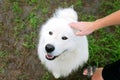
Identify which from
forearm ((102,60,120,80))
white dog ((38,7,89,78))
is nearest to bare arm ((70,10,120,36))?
white dog ((38,7,89,78))

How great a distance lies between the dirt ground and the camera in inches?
120

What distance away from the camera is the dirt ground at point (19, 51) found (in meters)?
3.05

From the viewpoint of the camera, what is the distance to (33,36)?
10.7ft

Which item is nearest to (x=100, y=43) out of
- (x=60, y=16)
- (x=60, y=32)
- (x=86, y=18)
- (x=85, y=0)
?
(x=86, y=18)

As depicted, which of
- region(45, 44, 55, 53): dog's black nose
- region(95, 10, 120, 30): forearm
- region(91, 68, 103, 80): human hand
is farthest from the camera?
region(91, 68, 103, 80): human hand

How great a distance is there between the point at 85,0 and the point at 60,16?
1.16 metres

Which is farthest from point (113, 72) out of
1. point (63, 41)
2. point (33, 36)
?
point (33, 36)

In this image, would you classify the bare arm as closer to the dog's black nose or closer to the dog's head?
the dog's head

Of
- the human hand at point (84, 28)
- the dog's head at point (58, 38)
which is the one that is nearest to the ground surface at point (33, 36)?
the dog's head at point (58, 38)

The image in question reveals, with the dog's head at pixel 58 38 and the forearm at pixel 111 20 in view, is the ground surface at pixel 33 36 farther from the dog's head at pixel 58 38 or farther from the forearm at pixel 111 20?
the forearm at pixel 111 20

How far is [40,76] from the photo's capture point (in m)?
3.04

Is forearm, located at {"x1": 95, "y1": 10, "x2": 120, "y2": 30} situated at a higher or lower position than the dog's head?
higher

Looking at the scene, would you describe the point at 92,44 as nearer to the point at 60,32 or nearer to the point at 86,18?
the point at 86,18

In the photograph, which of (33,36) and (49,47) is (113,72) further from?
(33,36)
